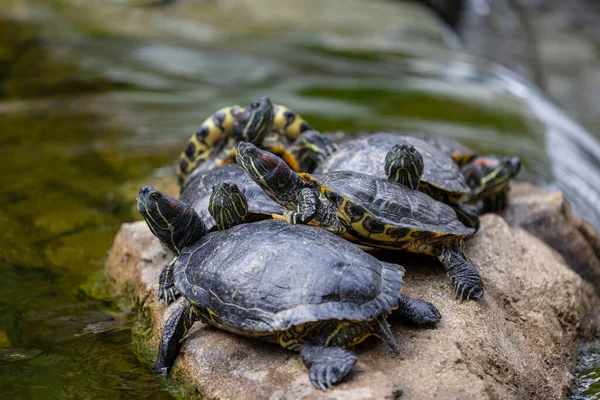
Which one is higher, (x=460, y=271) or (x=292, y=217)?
(x=292, y=217)

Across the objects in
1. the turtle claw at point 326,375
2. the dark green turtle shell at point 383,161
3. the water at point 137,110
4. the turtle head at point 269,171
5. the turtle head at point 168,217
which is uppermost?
the turtle head at point 269,171

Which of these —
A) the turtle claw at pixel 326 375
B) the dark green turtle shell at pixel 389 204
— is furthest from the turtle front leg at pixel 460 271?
the turtle claw at pixel 326 375

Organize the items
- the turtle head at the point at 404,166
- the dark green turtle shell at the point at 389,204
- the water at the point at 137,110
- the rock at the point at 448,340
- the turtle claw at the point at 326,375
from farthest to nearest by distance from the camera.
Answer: the water at the point at 137,110 < the turtle head at the point at 404,166 < the dark green turtle shell at the point at 389,204 < the rock at the point at 448,340 < the turtle claw at the point at 326,375

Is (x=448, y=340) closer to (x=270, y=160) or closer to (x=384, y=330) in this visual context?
(x=384, y=330)

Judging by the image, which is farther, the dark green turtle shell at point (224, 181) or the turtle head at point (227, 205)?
the dark green turtle shell at point (224, 181)

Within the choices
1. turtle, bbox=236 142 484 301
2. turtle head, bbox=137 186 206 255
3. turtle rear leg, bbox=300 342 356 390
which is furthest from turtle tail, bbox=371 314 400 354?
Result: turtle head, bbox=137 186 206 255

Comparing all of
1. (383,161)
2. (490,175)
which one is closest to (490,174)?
(490,175)

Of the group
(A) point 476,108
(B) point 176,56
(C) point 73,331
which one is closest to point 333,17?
(B) point 176,56

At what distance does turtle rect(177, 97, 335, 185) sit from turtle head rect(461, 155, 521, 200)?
1220 mm

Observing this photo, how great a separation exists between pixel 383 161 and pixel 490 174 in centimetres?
126

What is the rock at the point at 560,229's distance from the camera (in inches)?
197

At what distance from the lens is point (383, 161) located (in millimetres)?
4203

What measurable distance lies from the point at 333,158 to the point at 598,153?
5.95m

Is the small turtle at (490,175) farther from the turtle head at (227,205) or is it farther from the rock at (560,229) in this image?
the turtle head at (227,205)
